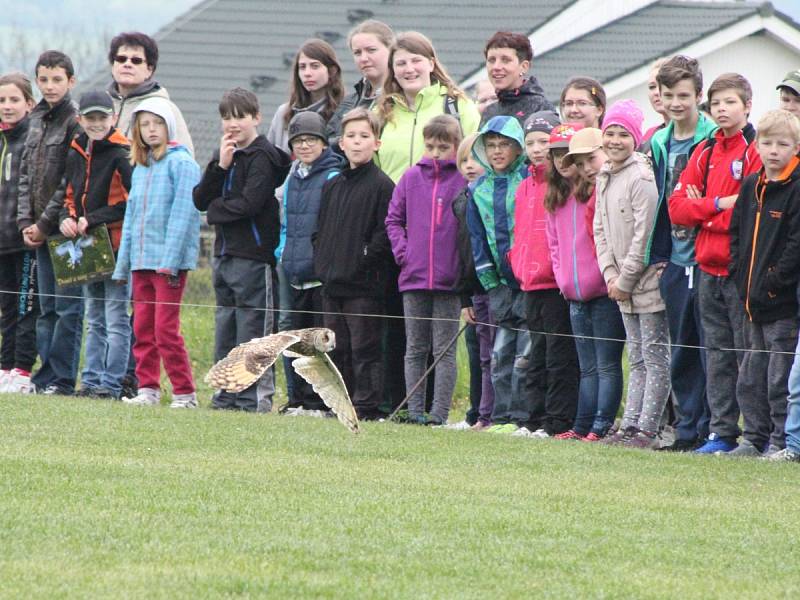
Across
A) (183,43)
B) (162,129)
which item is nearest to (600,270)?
(162,129)

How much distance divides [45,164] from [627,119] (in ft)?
16.5

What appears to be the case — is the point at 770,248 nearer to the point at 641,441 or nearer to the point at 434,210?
the point at 641,441

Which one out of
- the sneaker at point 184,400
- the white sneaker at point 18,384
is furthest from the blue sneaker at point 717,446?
the white sneaker at point 18,384

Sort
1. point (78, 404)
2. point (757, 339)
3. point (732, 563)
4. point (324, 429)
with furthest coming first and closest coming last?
point (78, 404)
point (324, 429)
point (757, 339)
point (732, 563)

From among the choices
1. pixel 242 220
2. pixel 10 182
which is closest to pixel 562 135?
pixel 242 220

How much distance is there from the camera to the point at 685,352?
10188mm

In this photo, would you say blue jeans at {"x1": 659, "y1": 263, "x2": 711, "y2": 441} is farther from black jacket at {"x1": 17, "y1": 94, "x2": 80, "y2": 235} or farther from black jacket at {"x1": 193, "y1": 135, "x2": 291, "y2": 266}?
black jacket at {"x1": 17, "y1": 94, "x2": 80, "y2": 235}

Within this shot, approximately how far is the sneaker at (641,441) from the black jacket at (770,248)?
1.11 meters

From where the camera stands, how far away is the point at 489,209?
36.3 ft

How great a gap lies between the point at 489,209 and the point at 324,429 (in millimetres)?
2047

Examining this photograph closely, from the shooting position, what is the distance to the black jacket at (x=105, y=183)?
12383 millimetres

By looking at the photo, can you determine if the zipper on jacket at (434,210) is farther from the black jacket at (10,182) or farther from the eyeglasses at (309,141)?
the black jacket at (10,182)

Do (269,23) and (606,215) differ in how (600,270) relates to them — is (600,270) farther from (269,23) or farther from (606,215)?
(269,23)

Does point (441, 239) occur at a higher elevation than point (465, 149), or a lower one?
lower
